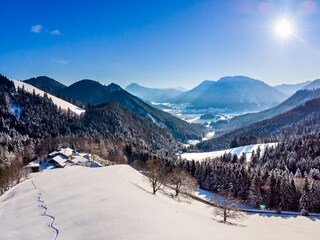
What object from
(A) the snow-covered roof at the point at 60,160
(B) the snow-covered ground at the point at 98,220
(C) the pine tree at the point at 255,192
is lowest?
(C) the pine tree at the point at 255,192

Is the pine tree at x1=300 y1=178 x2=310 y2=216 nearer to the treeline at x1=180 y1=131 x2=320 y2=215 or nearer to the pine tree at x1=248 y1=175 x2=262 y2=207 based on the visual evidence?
the treeline at x1=180 y1=131 x2=320 y2=215

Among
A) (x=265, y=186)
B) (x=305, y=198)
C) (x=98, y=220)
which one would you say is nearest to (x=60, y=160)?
(x=265, y=186)

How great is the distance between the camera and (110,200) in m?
39.1

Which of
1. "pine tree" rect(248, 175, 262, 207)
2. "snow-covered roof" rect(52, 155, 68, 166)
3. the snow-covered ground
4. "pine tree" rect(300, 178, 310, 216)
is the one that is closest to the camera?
the snow-covered ground

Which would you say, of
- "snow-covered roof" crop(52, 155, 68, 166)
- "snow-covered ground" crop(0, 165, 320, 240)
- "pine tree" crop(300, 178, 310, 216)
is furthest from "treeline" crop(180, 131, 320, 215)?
"snow-covered roof" crop(52, 155, 68, 166)

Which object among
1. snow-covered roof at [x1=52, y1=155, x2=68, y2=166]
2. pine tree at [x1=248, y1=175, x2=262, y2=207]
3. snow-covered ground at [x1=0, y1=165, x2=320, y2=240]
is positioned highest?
snow-covered ground at [x1=0, y1=165, x2=320, y2=240]

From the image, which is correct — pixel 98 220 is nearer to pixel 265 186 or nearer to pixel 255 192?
pixel 255 192

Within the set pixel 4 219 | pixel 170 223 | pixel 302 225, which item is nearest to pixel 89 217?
pixel 170 223

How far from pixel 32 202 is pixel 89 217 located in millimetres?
21433

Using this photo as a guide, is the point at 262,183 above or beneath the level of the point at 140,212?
beneath

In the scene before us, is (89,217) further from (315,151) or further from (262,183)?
(315,151)

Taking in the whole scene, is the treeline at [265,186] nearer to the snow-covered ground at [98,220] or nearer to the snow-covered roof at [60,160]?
the snow-covered ground at [98,220]

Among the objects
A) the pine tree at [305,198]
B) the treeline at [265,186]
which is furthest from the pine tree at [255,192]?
the pine tree at [305,198]

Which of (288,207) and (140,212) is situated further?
(288,207)
